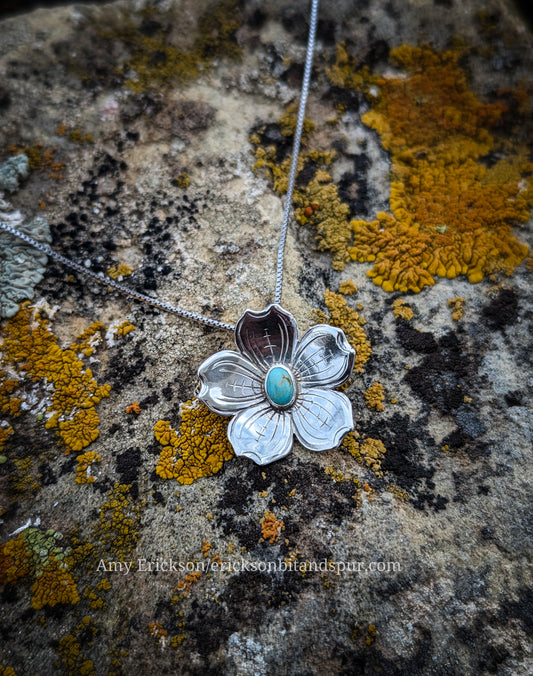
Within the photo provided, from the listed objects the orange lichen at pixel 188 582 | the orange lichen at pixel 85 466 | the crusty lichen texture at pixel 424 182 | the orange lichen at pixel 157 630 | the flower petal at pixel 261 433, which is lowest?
the orange lichen at pixel 157 630

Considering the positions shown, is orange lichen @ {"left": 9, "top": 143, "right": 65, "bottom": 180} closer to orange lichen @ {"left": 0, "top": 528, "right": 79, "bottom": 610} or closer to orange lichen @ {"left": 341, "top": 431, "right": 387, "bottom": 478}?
orange lichen @ {"left": 0, "top": 528, "right": 79, "bottom": 610}

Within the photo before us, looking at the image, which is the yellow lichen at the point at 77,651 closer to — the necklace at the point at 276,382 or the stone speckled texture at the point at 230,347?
the stone speckled texture at the point at 230,347

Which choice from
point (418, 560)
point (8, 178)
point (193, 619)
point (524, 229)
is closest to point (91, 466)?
point (193, 619)

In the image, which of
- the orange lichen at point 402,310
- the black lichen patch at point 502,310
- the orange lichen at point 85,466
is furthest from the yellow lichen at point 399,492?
the orange lichen at point 85,466

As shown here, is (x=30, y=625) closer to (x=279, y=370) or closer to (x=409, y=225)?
(x=279, y=370)

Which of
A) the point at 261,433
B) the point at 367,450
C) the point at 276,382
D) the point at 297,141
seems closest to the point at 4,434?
the point at 261,433

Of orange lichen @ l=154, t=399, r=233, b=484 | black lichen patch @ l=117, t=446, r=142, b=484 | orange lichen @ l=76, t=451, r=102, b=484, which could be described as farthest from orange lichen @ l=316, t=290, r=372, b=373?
orange lichen @ l=76, t=451, r=102, b=484
